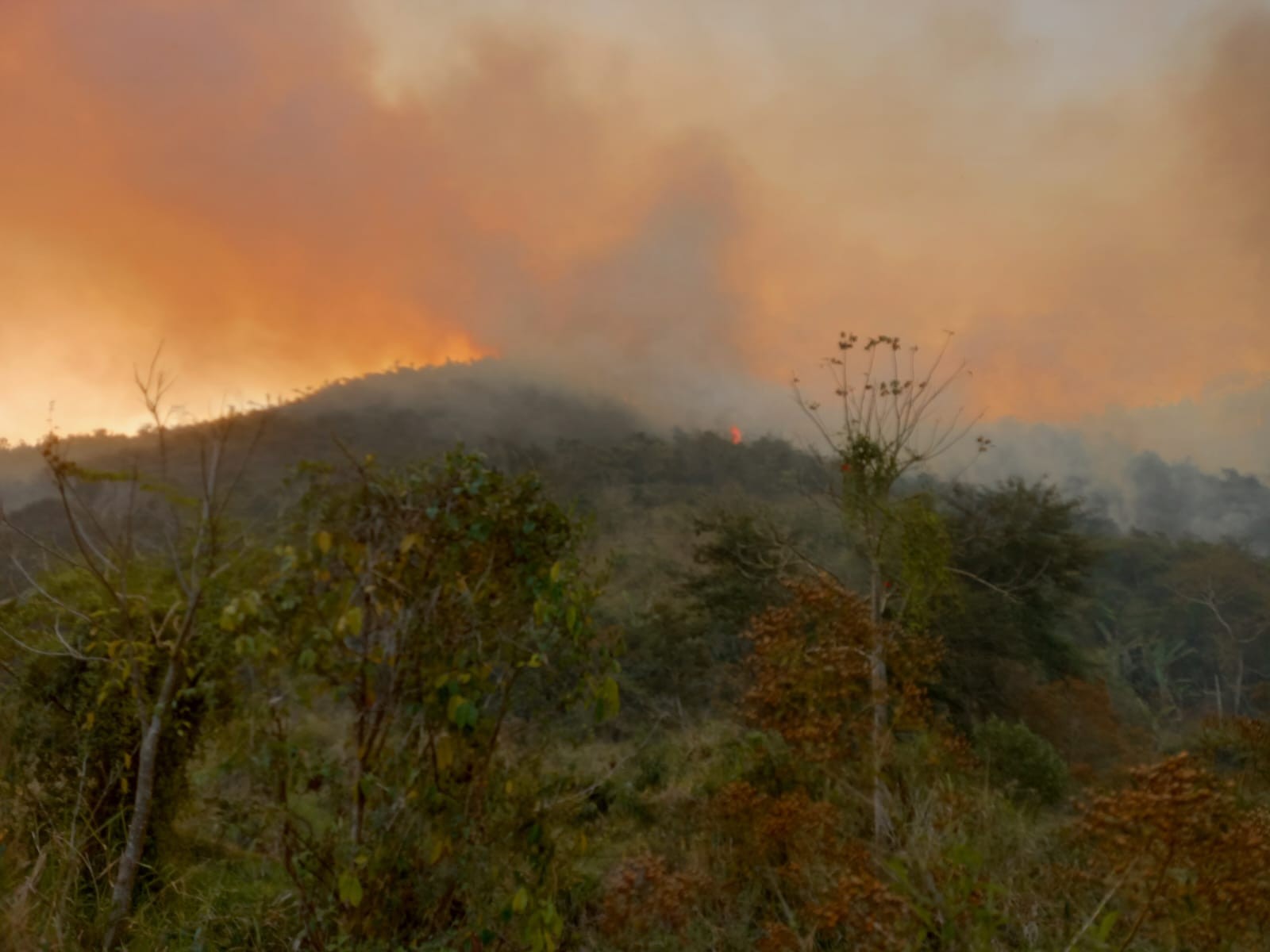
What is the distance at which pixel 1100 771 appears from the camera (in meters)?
17.3

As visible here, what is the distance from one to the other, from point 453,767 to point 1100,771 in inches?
739

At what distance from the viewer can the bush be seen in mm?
12484

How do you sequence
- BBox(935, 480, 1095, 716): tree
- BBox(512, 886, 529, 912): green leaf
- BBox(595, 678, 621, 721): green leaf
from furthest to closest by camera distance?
BBox(935, 480, 1095, 716): tree → BBox(595, 678, 621, 721): green leaf → BBox(512, 886, 529, 912): green leaf

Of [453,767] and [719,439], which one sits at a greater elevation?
[719,439]

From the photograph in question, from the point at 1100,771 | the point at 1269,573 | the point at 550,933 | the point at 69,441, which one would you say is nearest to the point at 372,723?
the point at 550,933

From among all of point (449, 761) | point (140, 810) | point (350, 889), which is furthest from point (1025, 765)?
point (140, 810)

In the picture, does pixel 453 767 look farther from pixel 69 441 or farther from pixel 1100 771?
pixel 1100 771

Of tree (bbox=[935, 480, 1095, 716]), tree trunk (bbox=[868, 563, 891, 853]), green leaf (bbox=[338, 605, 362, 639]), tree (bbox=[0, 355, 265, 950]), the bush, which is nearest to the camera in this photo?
green leaf (bbox=[338, 605, 362, 639])

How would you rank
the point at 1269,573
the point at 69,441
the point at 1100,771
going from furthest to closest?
the point at 1269,573 < the point at 1100,771 < the point at 69,441

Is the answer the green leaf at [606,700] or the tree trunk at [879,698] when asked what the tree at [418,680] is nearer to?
the green leaf at [606,700]

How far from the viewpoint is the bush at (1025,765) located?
12484 mm

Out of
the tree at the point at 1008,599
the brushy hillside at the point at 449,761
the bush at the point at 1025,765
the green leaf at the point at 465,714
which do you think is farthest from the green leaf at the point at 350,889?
the tree at the point at 1008,599

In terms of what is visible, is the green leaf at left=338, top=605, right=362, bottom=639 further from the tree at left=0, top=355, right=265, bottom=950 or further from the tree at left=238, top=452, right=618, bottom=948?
the tree at left=0, top=355, right=265, bottom=950

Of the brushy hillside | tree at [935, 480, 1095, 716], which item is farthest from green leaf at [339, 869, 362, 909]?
tree at [935, 480, 1095, 716]
